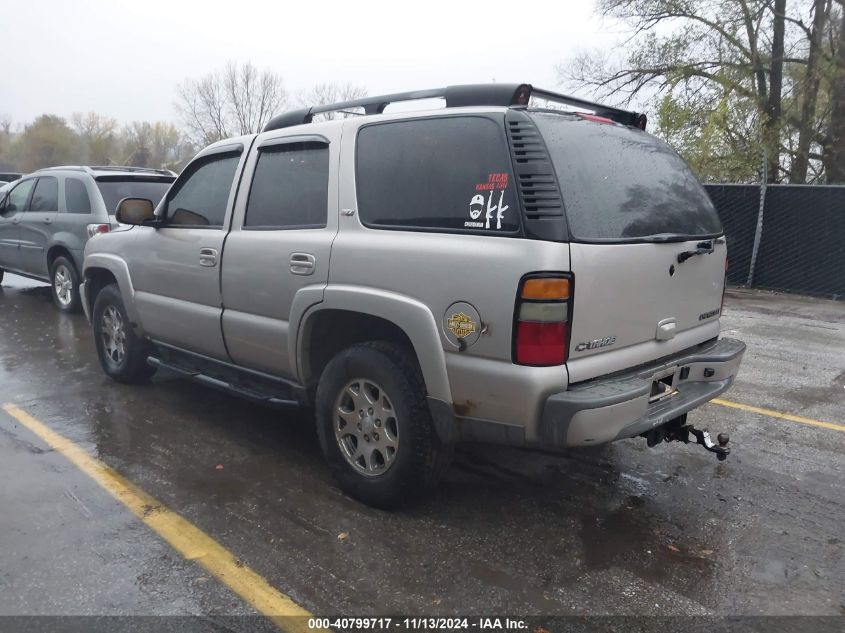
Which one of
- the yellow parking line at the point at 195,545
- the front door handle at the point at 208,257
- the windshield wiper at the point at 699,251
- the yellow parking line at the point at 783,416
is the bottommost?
the yellow parking line at the point at 195,545

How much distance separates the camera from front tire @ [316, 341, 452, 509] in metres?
3.36

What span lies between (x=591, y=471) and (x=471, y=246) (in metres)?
1.82

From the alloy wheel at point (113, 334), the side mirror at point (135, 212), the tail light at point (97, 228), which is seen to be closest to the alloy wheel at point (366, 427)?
the side mirror at point (135, 212)

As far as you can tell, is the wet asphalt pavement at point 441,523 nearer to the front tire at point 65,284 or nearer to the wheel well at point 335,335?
the wheel well at point 335,335

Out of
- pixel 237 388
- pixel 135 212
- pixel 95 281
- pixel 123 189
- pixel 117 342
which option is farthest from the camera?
pixel 123 189

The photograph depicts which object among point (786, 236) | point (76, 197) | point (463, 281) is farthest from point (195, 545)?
point (786, 236)

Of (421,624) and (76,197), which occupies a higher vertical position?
(76,197)

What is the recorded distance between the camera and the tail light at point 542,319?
9.55 feet

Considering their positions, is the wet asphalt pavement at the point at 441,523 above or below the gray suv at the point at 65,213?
below

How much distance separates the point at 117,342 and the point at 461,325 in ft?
12.5

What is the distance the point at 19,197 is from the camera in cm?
987

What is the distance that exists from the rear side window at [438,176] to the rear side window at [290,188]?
326 mm

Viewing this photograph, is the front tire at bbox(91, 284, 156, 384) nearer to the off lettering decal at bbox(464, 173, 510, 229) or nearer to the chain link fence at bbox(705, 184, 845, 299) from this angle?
the off lettering decal at bbox(464, 173, 510, 229)

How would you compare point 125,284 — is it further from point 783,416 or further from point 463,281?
point 783,416
